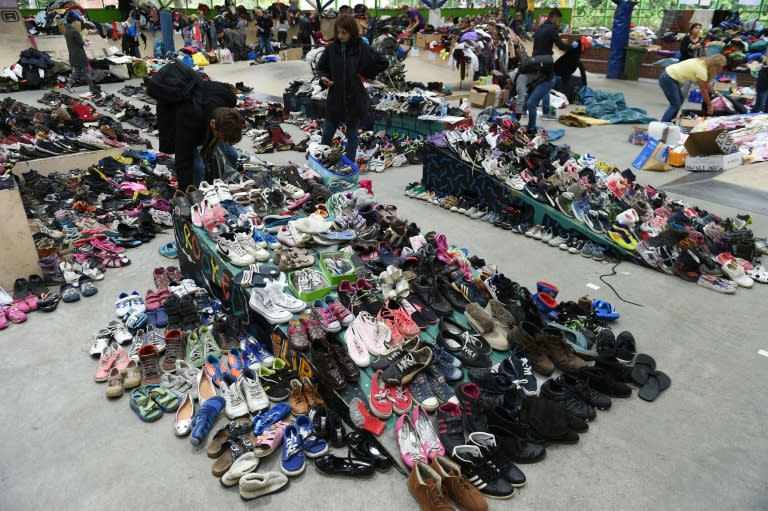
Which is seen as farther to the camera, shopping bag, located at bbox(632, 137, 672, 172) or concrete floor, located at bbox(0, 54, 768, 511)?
shopping bag, located at bbox(632, 137, 672, 172)

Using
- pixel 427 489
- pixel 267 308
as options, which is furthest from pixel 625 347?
pixel 267 308

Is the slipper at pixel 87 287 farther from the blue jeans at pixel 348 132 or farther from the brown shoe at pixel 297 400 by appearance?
the blue jeans at pixel 348 132

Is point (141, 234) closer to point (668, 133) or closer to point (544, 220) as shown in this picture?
point (544, 220)

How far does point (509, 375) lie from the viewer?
110 inches

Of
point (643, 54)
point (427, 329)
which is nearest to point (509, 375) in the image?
point (427, 329)

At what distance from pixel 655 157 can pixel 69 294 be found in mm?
7268

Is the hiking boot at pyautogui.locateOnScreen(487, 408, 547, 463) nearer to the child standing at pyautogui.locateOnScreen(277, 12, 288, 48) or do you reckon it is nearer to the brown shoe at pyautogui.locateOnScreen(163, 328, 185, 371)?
the brown shoe at pyautogui.locateOnScreen(163, 328, 185, 371)

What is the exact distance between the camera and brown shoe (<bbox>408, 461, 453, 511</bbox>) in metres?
2.13

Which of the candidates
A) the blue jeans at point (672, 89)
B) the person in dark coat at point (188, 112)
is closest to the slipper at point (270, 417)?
the person in dark coat at point (188, 112)

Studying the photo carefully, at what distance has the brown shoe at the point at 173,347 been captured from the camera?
3.15 metres

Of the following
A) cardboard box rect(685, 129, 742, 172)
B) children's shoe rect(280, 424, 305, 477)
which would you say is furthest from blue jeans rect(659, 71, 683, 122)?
children's shoe rect(280, 424, 305, 477)

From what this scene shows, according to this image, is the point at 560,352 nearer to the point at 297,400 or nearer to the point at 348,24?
the point at 297,400

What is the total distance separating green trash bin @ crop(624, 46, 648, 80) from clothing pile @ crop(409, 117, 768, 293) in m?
10.6

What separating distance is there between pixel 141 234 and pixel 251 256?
2.19 m
